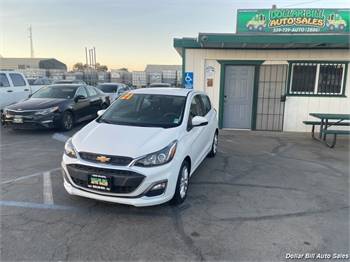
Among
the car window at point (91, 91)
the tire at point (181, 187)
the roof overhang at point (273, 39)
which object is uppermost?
the roof overhang at point (273, 39)

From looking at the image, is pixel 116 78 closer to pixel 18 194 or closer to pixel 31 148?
pixel 31 148

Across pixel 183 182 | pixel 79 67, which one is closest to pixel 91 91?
pixel 183 182

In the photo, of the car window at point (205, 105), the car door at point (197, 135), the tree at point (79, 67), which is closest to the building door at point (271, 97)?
the car window at point (205, 105)

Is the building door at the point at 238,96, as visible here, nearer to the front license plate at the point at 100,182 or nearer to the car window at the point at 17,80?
the front license plate at the point at 100,182

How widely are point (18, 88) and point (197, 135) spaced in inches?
345

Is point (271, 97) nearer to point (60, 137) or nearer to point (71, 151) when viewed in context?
point (60, 137)

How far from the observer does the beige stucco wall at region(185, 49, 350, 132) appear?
9.28m

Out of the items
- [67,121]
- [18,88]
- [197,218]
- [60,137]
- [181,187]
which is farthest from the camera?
[18,88]

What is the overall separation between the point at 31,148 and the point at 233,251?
5835mm

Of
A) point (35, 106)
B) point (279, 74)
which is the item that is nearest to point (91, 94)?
point (35, 106)

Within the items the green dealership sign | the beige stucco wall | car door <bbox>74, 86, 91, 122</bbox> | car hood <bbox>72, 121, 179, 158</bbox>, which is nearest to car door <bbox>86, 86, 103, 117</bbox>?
car door <bbox>74, 86, 91, 122</bbox>

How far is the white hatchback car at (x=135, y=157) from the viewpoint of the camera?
3.46m

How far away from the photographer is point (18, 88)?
1077cm
